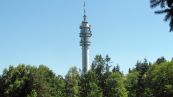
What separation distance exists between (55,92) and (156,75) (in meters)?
23.8

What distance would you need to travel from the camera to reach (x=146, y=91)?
379 ft

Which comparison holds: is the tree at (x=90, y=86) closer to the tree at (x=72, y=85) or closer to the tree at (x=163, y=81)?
the tree at (x=72, y=85)

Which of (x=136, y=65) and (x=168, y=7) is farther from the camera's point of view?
(x=136, y=65)

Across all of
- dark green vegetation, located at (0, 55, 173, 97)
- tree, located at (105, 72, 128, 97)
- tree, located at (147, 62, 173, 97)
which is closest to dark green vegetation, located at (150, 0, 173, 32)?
dark green vegetation, located at (0, 55, 173, 97)

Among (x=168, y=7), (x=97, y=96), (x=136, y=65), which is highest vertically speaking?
(x=136, y=65)

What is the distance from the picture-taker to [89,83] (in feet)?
359

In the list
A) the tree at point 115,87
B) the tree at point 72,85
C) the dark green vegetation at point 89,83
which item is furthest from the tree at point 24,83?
the tree at point 115,87

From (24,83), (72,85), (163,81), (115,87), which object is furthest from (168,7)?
(72,85)

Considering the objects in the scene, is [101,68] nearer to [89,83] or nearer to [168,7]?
[89,83]

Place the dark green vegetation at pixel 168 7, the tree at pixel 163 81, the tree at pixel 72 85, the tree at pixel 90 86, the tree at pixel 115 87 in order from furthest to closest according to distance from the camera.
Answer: the tree at pixel 72 85 < the tree at pixel 115 87 < the tree at pixel 163 81 < the tree at pixel 90 86 < the dark green vegetation at pixel 168 7

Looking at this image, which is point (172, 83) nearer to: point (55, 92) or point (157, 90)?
point (157, 90)

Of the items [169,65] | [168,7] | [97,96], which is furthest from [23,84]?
[168,7]

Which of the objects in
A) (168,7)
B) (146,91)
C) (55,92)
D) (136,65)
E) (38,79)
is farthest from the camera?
(136,65)

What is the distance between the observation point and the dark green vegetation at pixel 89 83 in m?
101
